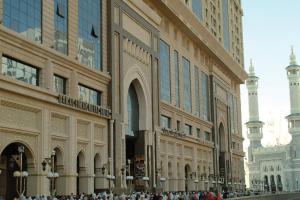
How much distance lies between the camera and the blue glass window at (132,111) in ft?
163

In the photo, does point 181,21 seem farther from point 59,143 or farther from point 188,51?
point 59,143

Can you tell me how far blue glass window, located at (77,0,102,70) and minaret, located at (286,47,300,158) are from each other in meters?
123

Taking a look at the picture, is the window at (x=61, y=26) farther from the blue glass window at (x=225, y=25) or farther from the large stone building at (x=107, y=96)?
the blue glass window at (x=225, y=25)

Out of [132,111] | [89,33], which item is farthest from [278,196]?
[89,33]

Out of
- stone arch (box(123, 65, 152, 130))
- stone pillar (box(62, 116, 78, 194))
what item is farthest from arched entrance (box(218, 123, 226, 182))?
stone pillar (box(62, 116, 78, 194))

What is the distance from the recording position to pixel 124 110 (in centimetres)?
4588

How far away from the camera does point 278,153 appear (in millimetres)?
160500

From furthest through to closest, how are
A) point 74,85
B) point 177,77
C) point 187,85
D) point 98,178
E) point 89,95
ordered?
point 187,85 < point 177,77 < point 98,178 < point 89,95 < point 74,85

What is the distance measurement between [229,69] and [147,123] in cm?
4176

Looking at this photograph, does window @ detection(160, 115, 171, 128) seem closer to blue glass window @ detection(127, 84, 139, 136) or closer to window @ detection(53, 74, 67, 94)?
blue glass window @ detection(127, 84, 139, 136)

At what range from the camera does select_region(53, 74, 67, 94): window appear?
1429 inches

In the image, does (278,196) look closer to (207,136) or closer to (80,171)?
(207,136)

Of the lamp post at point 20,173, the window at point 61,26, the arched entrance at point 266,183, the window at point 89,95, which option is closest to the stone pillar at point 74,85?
the window at point 89,95

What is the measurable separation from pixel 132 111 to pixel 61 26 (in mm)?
15448
